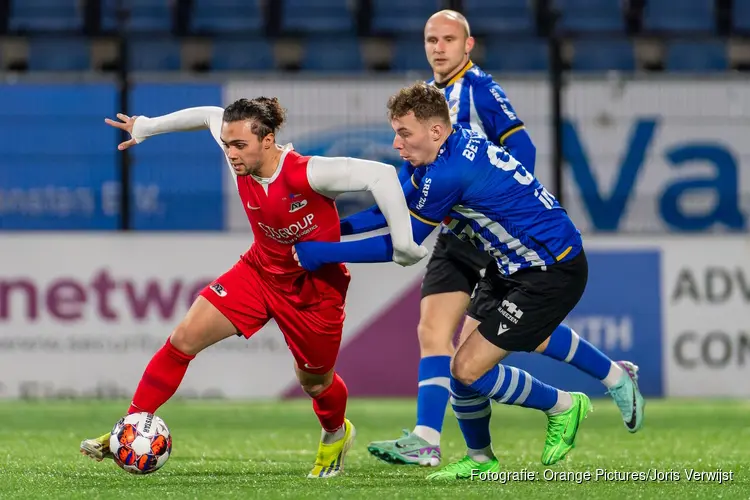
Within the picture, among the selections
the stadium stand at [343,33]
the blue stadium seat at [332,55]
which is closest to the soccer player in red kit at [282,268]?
the stadium stand at [343,33]

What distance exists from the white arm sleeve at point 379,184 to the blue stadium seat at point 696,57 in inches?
341

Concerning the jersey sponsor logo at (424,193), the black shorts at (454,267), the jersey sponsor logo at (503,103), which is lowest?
the black shorts at (454,267)

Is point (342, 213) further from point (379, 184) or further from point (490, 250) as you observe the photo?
point (379, 184)

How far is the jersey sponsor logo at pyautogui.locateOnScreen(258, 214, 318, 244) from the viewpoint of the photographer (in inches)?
225

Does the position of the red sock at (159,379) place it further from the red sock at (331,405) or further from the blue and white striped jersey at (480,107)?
the blue and white striped jersey at (480,107)

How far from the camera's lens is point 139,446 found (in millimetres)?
5492

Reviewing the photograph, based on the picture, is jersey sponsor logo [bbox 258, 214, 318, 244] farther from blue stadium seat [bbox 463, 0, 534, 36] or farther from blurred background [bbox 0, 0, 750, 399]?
blue stadium seat [bbox 463, 0, 534, 36]

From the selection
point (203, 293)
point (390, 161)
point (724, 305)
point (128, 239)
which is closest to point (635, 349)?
point (724, 305)

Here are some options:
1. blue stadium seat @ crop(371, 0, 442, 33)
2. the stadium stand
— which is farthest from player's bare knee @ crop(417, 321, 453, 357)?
blue stadium seat @ crop(371, 0, 442, 33)

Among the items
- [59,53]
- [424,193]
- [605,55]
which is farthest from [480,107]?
[59,53]

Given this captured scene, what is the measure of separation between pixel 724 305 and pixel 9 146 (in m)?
5.94

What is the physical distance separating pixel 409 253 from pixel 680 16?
9.55m

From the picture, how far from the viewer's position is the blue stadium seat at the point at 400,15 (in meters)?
13.8

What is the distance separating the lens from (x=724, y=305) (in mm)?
11031
